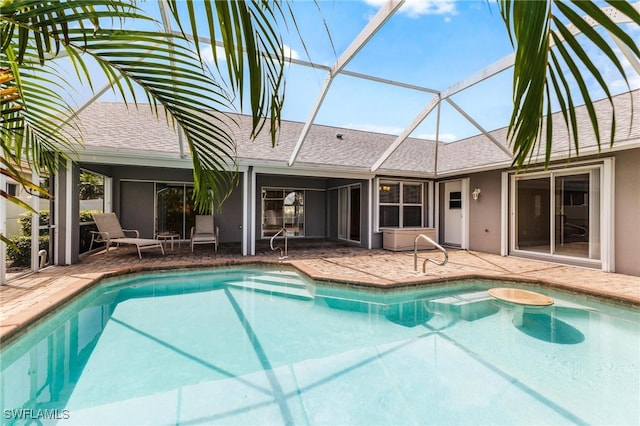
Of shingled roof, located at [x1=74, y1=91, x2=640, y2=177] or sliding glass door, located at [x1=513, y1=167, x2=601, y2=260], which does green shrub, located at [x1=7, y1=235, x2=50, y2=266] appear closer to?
shingled roof, located at [x1=74, y1=91, x2=640, y2=177]

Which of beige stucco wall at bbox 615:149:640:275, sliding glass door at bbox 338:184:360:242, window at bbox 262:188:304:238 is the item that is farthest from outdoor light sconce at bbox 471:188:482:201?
window at bbox 262:188:304:238

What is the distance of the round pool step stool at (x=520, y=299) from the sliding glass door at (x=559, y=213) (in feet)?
12.3

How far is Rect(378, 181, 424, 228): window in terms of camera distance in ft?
35.6

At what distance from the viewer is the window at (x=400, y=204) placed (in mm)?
10852

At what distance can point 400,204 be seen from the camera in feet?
36.7

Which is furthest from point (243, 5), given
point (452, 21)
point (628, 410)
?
point (452, 21)

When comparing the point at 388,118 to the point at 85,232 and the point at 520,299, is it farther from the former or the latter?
the point at 85,232

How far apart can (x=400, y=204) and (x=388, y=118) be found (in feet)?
12.3

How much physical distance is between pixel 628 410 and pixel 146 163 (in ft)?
30.9

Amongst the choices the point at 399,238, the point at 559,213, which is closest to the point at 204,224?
the point at 399,238

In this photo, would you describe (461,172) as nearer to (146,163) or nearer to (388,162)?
(388,162)

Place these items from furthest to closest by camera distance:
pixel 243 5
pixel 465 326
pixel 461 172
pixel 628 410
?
1. pixel 461 172
2. pixel 465 326
3. pixel 628 410
4. pixel 243 5

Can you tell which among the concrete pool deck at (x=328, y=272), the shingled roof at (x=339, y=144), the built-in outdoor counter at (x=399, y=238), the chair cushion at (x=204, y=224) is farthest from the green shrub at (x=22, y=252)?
the built-in outdoor counter at (x=399, y=238)

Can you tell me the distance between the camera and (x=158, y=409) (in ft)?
9.25
